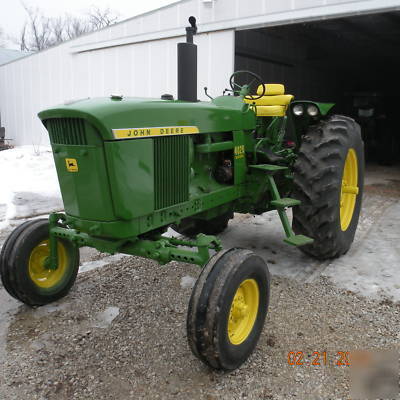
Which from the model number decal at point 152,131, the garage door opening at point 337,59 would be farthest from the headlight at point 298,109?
the garage door opening at point 337,59

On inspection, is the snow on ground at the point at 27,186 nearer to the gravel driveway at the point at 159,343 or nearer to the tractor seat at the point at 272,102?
the gravel driveway at the point at 159,343

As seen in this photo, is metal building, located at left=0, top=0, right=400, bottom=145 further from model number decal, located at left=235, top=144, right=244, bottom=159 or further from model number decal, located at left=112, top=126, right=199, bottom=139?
model number decal, located at left=112, top=126, right=199, bottom=139

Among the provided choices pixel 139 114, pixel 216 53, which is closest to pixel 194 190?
pixel 139 114

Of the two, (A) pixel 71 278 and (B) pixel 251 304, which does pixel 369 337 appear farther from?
(A) pixel 71 278

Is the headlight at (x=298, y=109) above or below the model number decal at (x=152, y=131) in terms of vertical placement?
above

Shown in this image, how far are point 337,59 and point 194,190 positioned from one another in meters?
14.9

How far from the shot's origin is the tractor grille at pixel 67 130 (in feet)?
7.98

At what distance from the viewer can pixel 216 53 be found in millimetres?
8438

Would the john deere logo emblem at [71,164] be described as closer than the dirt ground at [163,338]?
No

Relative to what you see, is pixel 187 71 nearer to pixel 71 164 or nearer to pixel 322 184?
pixel 71 164

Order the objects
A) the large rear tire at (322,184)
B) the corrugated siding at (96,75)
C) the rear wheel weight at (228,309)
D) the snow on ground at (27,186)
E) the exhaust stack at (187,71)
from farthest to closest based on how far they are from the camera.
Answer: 1. the corrugated siding at (96,75)
2. the snow on ground at (27,186)
3. the large rear tire at (322,184)
4. the exhaust stack at (187,71)
5. the rear wheel weight at (228,309)

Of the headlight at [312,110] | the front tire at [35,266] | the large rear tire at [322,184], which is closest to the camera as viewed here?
the front tire at [35,266]

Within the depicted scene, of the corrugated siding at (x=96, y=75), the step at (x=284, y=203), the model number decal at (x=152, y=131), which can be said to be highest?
the corrugated siding at (x=96, y=75)

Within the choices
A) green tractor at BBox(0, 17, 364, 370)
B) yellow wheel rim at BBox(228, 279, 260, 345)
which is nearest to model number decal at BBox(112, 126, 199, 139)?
green tractor at BBox(0, 17, 364, 370)
